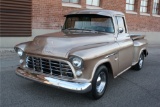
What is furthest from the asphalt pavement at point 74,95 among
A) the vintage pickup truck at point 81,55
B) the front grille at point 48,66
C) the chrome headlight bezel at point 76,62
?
the chrome headlight bezel at point 76,62

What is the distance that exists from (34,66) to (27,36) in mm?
5992

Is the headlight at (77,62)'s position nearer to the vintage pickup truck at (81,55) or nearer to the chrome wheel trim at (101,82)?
the vintage pickup truck at (81,55)

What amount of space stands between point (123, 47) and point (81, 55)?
1927 millimetres

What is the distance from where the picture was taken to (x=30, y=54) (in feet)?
14.7

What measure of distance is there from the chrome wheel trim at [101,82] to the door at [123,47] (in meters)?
0.75

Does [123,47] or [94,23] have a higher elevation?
[94,23]

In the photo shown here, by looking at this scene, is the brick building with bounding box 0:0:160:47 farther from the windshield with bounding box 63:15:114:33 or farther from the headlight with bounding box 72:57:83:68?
the headlight with bounding box 72:57:83:68

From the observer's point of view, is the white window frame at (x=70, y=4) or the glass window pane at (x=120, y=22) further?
the white window frame at (x=70, y=4)

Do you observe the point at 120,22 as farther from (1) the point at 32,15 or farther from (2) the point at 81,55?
(1) the point at 32,15

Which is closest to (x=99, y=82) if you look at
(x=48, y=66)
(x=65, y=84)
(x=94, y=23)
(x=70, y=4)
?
(x=65, y=84)

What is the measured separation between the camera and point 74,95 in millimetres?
4723

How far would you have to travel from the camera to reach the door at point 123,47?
542cm

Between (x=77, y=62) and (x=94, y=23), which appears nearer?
(x=77, y=62)

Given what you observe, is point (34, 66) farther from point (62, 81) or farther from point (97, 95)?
point (97, 95)
